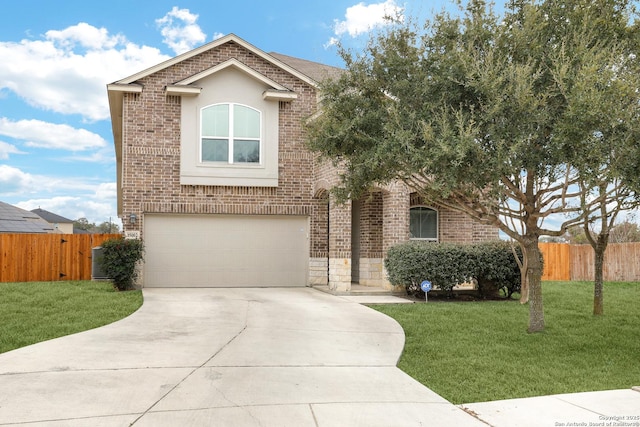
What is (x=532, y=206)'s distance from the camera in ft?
30.6

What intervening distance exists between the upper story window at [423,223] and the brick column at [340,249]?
2.88 m

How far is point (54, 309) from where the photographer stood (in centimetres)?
1080

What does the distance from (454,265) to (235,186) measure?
6653 mm

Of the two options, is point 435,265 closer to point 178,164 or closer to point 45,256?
point 178,164

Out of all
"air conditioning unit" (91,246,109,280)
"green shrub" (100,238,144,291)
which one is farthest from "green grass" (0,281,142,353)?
"air conditioning unit" (91,246,109,280)

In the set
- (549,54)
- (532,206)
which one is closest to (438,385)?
(532,206)

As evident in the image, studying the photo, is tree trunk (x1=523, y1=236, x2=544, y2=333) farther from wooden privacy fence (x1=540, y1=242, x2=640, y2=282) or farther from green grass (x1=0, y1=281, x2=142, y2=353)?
wooden privacy fence (x1=540, y1=242, x2=640, y2=282)

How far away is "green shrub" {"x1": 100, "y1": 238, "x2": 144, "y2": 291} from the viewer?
14266 millimetres

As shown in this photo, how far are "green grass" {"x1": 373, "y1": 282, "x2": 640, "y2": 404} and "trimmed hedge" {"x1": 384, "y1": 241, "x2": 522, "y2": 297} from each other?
0.91 metres

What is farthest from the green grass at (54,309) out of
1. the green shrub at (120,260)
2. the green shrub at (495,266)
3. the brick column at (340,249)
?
the green shrub at (495,266)

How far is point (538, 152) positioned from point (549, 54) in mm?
1376

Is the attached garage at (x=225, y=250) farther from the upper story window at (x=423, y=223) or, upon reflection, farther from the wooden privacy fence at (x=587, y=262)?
the wooden privacy fence at (x=587, y=262)

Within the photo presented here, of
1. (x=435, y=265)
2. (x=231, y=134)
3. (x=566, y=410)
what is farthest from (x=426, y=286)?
(x=566, y=410)

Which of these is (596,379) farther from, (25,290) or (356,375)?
(25,290)
